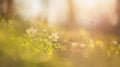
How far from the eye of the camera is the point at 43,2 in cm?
184

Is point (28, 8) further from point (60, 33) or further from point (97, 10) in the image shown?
point (97, 10)

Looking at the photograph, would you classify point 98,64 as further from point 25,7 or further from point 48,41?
point 25,7

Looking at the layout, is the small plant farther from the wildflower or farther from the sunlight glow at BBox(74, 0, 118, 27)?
the sunlight glow at BBox(74, 0, 118, 27)

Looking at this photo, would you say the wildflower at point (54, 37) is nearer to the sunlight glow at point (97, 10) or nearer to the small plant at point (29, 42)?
the small plant at point (29, 42)

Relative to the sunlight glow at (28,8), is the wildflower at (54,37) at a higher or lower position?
lower

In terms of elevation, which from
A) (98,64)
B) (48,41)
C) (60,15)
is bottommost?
(98,64)

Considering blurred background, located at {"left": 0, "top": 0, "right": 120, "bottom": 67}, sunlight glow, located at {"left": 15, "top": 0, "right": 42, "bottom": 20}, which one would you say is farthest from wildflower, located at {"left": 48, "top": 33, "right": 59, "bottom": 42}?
sunlight glow, located at {"left": 15, "top": 0, "right": 42, "bottom": 20}

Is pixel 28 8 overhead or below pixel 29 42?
overhead

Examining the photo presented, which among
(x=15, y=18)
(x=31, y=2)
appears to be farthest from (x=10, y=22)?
(x=31, y=2)

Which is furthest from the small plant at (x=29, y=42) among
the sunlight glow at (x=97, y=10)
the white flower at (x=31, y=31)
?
the sunlight glow at (x=97, y=10)

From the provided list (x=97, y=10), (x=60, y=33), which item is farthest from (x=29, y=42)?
(x=97, y=10)

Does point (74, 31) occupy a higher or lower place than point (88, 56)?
higher

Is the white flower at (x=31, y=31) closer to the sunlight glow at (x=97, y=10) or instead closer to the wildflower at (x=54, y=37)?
the wildflower at (x=54, y=37)

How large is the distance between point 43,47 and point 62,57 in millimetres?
117
